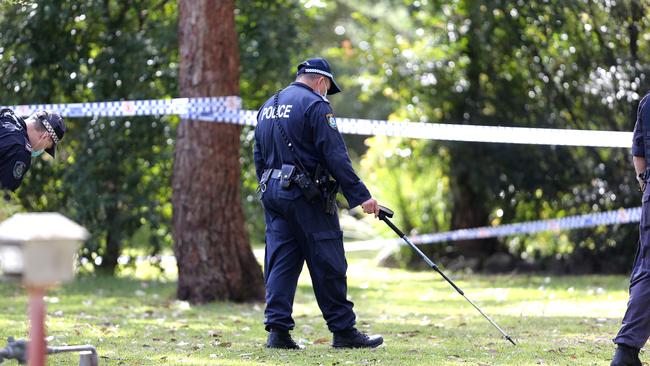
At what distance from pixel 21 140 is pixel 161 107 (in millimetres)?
4032

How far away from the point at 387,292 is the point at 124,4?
4.75 m

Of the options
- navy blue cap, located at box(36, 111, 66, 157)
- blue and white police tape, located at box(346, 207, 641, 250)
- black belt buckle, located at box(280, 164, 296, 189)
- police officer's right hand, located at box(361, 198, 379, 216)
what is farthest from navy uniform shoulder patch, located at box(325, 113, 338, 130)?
blue and white police tape, located at box(346, 207, 641, 250)

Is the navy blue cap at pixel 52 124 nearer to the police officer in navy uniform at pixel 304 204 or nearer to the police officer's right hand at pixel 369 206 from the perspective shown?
the police officer in navy uniform at pixel 304 204

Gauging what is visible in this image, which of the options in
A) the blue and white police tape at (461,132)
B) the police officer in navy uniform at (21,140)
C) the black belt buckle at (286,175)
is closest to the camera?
the police officer in navy uniform at (21,140)

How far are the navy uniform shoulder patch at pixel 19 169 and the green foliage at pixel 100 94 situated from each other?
5.72 meters

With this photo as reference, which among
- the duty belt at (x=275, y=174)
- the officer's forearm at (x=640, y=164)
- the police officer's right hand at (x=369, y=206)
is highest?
the duty belt at (x=275, y=174)

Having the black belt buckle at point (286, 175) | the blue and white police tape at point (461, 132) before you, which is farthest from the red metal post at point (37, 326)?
the blue and white police tape at point (461, 132)

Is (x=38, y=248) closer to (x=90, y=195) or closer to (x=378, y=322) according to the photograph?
(x=378, y=322)

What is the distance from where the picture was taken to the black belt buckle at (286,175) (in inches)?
252

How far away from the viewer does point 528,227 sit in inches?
544

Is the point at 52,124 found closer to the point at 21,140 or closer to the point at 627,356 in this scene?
the point at 21,140

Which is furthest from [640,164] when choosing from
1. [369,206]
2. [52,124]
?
[52,124]

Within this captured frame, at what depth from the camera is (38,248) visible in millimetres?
3398

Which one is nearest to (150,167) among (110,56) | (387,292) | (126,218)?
(126,218)
